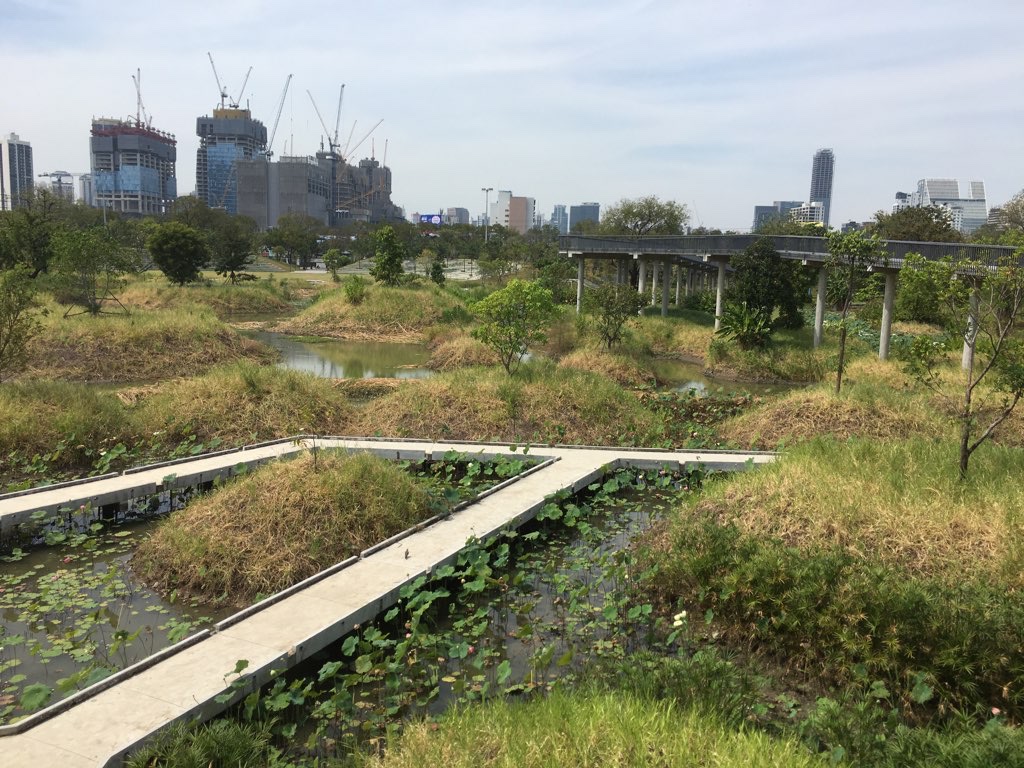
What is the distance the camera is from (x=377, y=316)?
3300 cm

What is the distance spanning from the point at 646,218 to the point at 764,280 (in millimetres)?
32558

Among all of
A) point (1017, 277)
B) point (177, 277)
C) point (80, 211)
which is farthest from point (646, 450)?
point (80, 211)

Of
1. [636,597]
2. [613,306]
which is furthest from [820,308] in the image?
[636,597]

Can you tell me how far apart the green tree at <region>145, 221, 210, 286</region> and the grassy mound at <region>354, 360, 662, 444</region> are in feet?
96.8

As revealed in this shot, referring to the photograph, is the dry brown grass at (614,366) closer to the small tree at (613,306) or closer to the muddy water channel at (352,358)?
the small tree at (613,306)

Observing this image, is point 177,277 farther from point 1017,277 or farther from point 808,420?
point 1017,277

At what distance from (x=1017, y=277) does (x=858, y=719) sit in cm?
599

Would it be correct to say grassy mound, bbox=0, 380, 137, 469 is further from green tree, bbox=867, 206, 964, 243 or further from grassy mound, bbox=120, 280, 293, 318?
green tree, bbox=867, 206, 964, 243

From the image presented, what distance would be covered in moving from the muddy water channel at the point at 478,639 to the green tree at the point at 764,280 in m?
18.1

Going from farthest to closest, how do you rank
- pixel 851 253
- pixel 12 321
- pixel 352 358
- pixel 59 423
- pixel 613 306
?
pixel 352 358
pixel 613 306
pixel 851 253
pixel 12 321
pixel 59 423

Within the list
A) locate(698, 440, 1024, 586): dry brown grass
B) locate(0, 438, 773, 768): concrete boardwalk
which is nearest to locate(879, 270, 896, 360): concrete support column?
locate(0, 438, 773, 768): concrete boardwalk

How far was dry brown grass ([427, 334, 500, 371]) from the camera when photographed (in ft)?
75.3

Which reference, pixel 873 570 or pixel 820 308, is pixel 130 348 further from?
pixel 820 308

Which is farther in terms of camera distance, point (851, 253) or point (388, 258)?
point (388, 258)
